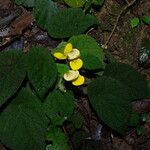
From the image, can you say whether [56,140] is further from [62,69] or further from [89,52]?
[89,52]

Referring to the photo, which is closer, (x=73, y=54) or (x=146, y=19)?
(x=73, y=54)

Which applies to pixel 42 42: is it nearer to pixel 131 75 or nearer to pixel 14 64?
pixel 14 64

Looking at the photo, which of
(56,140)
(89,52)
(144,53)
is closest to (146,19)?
(144,53)

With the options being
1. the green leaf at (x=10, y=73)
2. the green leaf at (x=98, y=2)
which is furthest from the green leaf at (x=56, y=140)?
the green leaf at (x=98, y=2)

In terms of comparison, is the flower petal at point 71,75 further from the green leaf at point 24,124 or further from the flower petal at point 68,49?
Answer: the green leaf at point 24,124

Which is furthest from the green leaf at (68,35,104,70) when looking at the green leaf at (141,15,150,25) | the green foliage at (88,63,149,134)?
Answer: the green leaf at (141,15,150,25)

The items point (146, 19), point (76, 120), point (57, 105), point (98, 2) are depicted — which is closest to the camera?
point (57, 105)
